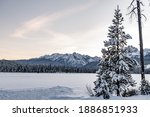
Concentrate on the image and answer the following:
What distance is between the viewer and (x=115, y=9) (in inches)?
1282

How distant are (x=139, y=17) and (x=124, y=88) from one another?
29.0ft

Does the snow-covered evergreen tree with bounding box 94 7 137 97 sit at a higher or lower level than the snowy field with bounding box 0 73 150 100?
higher

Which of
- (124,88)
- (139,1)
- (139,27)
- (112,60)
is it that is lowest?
(124,88)

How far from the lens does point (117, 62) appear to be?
31406 millimetres

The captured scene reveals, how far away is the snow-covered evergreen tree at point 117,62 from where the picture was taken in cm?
3073

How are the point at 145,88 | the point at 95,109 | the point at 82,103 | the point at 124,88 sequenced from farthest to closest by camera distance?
the point at 124,88
the point at 145,88
the point at 82,103
the point at 95,109

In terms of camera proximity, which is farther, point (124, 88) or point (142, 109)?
point (124, 88)

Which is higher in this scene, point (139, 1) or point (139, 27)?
point (139, 1)

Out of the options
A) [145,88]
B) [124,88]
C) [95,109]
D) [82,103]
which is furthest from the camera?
[124,88]

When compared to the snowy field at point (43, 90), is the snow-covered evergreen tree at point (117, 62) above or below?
above

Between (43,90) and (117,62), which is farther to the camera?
(43,90)

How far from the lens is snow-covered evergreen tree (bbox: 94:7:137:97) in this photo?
30727 millimetres

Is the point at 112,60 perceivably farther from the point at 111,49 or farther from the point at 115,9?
the point at 115,9

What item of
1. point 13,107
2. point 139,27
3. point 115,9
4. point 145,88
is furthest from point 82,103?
point 115,9
